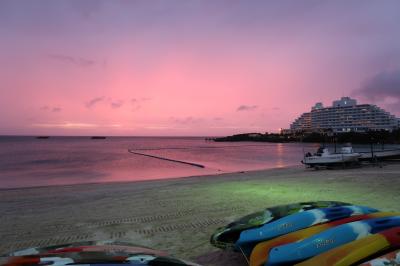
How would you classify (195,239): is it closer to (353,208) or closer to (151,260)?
(353,208)

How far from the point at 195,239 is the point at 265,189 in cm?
678

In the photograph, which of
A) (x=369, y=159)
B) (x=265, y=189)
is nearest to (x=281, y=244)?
(x=265, y=189)

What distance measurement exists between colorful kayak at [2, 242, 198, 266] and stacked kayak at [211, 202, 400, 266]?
5.07ft

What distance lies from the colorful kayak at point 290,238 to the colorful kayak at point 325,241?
0.56 feet

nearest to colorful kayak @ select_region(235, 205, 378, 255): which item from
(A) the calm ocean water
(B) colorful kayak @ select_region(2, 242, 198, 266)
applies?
(B) colorful kayak @ select_region(2, 242, 198, 266)

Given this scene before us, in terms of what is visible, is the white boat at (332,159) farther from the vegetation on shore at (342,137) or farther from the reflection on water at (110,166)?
the vegetation on shore at (342,137)

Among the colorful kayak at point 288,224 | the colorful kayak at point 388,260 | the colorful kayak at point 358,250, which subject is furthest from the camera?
the colorful kayak at point 288,224

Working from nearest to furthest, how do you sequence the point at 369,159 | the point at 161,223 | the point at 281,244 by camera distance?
1. the point at 281,244
2. the point at 161,223
3. the point at 369,159

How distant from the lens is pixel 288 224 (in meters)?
5.08

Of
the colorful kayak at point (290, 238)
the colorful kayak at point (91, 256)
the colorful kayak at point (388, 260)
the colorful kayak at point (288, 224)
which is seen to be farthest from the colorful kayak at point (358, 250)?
the colorful kayak at point (91, 256)

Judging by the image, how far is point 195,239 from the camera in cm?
650

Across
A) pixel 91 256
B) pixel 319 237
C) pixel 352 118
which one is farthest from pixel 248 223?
pixel 352 118

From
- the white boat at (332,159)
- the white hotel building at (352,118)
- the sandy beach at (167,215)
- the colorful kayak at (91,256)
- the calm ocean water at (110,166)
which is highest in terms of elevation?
the white hotel building at (352,118)

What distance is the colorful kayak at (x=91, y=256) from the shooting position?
9.72 ft
